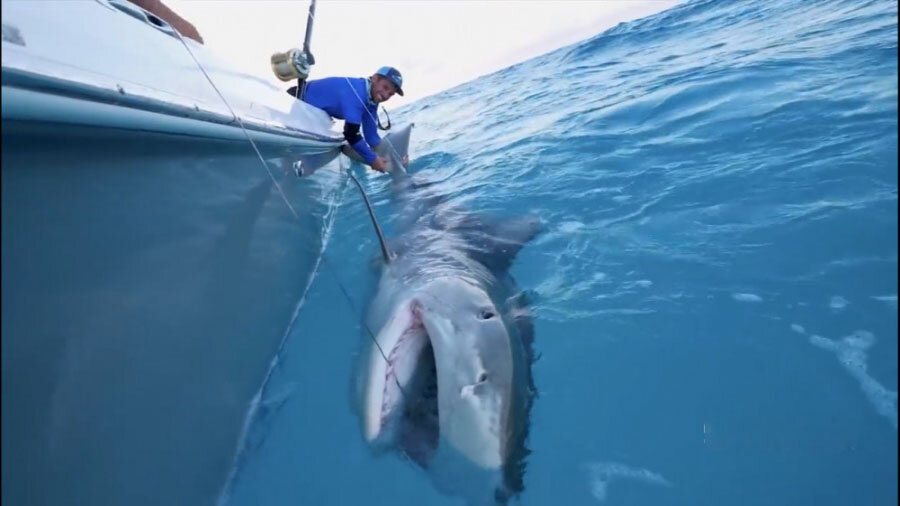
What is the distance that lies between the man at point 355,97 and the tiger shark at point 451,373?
2986 millimetres

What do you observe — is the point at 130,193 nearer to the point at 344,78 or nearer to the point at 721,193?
the point at 721,193

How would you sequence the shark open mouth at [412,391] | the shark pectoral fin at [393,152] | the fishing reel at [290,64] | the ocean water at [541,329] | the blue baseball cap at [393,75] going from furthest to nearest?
the shark pectoral fin at [393,152]
the blue baseball cap at [393,75]
the fishing reel at [290,64]
the shark open mouth at [412,391]
the ocean water at [541,329]

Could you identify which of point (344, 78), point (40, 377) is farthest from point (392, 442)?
point (344, 78)

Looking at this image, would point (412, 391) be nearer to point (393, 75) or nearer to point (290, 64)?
point (290, 64)

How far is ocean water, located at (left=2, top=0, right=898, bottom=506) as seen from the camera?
1.76 m

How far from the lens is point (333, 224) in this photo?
20.2 feet

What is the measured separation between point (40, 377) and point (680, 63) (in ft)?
42.9

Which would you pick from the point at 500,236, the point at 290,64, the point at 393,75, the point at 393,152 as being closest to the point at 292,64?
the point at 290,64

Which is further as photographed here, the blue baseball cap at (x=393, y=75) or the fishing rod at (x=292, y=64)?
the blue baseball cap at (x=393, y=75)

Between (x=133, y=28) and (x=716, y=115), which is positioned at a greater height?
(x=133, y=28)

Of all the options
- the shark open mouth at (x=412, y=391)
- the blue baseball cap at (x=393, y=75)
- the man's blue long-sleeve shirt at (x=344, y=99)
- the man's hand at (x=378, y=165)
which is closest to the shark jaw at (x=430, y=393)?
the shark open mouth at (x=412, y=391)

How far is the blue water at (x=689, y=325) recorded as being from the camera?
2.52 m

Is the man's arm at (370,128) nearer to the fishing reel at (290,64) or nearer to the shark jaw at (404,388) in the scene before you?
the fishing reel at (290,64)

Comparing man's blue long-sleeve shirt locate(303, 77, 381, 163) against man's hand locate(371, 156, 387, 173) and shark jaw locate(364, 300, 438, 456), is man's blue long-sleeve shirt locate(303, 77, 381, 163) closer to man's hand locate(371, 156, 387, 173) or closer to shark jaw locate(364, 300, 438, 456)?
man's hand locate(371, 156, 387, 173)
